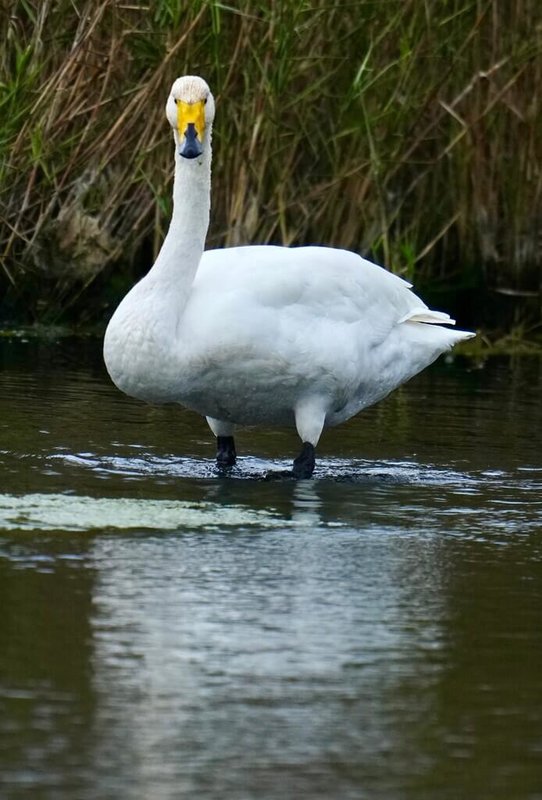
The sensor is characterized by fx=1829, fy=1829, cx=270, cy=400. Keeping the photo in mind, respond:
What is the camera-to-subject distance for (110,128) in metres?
10.5

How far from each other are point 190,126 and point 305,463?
→ 1327 millimetres

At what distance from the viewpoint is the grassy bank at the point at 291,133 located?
Answer: 10148 mm

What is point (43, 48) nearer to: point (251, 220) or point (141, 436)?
point (251, 220)

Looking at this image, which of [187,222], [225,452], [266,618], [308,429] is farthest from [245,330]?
[266,618]

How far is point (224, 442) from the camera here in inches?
282

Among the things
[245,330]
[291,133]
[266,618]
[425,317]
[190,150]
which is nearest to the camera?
[266,618]

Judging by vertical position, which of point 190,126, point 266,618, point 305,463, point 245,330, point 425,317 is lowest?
point 266,618

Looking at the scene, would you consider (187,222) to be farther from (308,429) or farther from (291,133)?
(291,133)

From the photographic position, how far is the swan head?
21.9 feet

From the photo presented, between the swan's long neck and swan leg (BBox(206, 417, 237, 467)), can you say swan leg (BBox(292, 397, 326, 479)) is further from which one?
the swan's long neck

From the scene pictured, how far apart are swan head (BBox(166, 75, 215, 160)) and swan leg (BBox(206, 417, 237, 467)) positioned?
3.52 ft

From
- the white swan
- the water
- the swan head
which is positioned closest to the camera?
the water

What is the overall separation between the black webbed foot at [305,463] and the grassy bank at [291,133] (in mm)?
3532

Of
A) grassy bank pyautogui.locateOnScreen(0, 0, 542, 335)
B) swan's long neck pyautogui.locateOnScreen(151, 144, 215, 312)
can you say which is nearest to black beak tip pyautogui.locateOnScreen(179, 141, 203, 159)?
swan's long neck pyautogui.locateOnScreen(151, 144, 215, 312)
